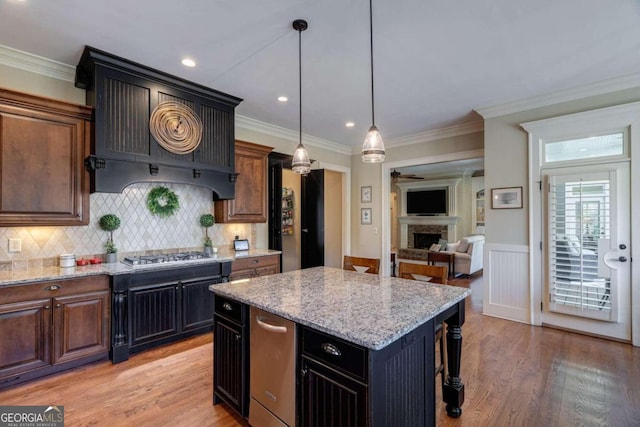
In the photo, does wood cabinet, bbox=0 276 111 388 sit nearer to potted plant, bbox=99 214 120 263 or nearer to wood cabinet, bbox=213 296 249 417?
potted plant, bbox=99 214 120 263

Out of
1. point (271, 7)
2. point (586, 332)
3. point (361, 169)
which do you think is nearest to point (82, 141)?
point (271, 7)

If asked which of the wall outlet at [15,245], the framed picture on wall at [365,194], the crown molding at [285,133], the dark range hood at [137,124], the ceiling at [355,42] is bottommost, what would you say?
the wall outlet at [15,245]

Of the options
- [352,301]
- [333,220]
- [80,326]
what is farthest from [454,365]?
[333,220]

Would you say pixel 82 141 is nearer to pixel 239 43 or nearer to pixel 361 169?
pixel 239 43

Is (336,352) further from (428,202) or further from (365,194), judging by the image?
(428,202)

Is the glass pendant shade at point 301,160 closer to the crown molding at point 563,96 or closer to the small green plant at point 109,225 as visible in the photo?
the small green plant at point 109,225

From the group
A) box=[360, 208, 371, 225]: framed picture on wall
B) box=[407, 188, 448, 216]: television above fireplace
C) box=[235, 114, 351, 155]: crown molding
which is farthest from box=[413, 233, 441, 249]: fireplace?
box=[235, 114, 351, 155]: crown molding

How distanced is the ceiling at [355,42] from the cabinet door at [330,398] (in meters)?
2.24

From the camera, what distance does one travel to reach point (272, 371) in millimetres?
1705

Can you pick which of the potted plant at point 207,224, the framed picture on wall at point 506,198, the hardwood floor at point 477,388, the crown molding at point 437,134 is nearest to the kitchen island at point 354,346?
the hardwood floor at point 477,388

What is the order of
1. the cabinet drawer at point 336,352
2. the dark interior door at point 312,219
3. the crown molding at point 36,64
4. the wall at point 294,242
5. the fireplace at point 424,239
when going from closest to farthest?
the cabinet drawer at point 336,352 < the crown molding at point 36,64 < the dark interior door at point 312,219 < the wall at point 294,242 < the fireplace at point 424,239

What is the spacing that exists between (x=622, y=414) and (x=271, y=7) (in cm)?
362

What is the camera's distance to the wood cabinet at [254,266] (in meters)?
3.72

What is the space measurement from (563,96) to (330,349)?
4011mm
